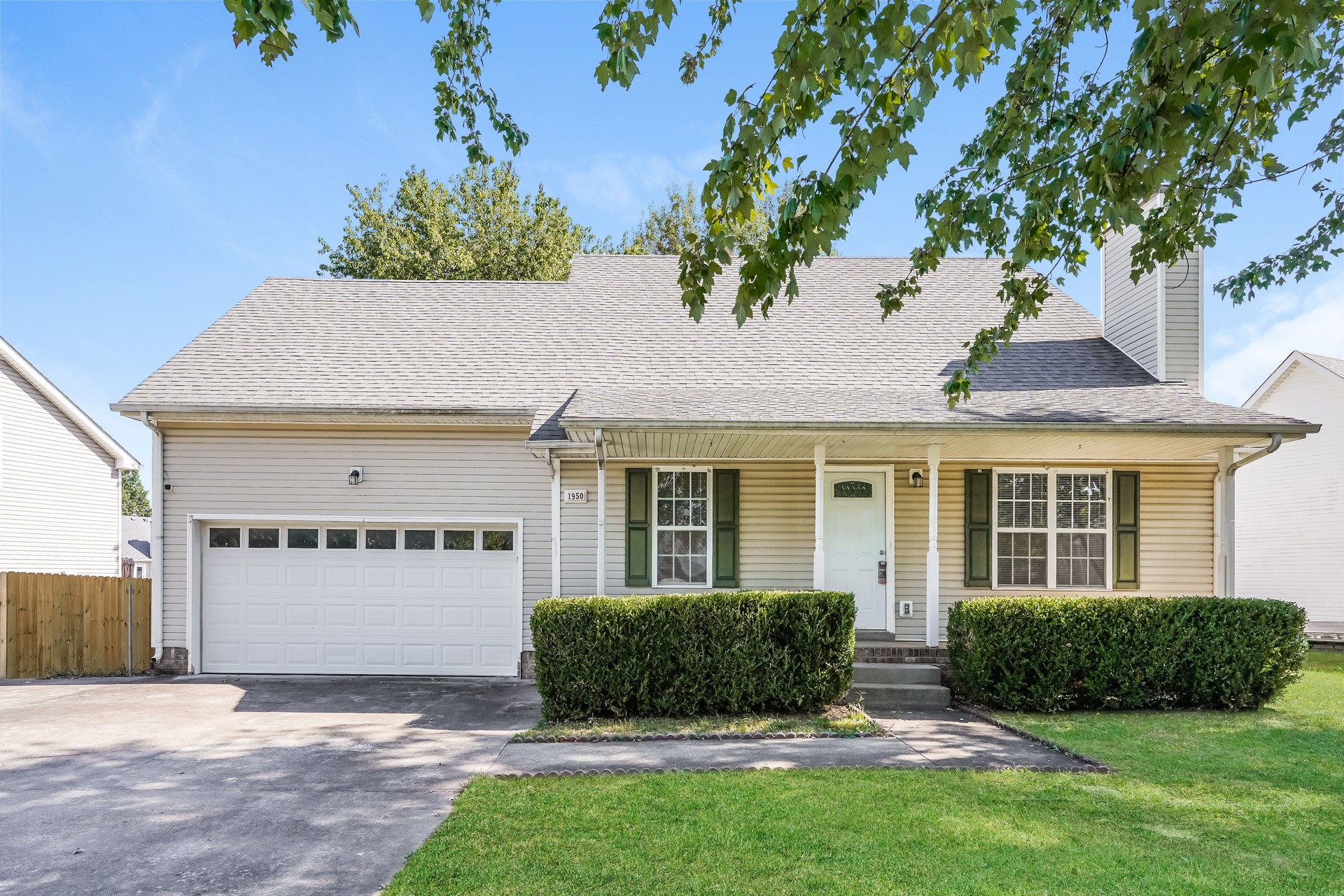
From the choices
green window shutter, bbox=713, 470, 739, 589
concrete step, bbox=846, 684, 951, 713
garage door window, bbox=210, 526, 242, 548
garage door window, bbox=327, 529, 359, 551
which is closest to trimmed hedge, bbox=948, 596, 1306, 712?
concrete step, bbox=846, 684, 951, 713

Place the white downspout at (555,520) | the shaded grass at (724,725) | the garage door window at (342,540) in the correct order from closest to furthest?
the shaded grass at (724,725)
the white downspout at (555,520)
the garage door window at (342,540)

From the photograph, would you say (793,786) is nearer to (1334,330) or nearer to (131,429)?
(131,429)

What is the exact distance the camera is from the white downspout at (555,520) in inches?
382

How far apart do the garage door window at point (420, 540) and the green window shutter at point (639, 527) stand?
102 inches

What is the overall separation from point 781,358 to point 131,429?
9114 mm

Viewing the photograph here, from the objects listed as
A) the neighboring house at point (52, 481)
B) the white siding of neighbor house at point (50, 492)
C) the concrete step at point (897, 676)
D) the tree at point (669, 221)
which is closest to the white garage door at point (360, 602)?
the concrete step at point (897, 676)

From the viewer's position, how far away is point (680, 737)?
688cm

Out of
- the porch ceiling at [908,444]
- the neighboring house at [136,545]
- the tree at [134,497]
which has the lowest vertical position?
the neighboring house at [136,545]

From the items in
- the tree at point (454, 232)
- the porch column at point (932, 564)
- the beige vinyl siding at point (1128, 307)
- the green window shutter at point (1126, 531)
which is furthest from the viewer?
the tree at point (454, 232)

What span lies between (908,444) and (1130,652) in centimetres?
299

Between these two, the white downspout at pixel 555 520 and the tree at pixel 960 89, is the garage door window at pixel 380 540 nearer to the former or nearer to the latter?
the white downspout at pixel 555 520

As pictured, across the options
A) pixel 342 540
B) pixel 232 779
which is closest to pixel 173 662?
pixel 342 540

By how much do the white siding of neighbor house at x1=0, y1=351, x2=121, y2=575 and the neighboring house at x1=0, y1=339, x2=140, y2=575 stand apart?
0.01m

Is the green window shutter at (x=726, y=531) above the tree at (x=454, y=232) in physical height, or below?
below
